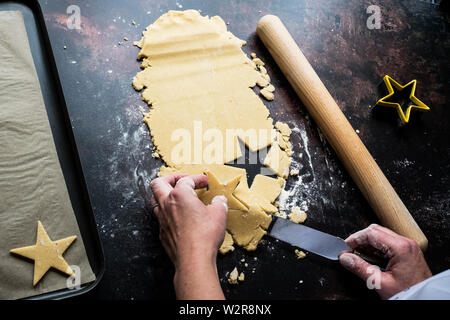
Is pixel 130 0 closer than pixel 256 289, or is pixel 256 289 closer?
pixel 256 289

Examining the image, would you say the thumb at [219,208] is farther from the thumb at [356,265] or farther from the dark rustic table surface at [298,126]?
the thumb at [356,265]

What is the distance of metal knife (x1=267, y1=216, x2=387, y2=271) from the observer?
1306mm

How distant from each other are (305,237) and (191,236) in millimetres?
525

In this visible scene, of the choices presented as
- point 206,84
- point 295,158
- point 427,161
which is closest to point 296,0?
point 206,84

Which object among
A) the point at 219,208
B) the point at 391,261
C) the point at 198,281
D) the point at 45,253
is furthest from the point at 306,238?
the point at 45,253

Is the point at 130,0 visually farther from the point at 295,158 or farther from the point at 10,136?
the point at 295,158

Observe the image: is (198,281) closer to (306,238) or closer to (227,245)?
(227,245)

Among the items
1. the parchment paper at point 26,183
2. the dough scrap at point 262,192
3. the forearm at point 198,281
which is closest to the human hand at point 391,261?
the dough scrap at point 262,192

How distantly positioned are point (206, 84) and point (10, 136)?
0.81 metres

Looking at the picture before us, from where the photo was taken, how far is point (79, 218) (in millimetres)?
1216

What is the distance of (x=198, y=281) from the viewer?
95 centimetres

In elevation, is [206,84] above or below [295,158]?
above

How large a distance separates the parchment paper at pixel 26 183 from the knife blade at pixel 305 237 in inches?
27.1

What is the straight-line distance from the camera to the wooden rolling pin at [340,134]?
4.33ft
